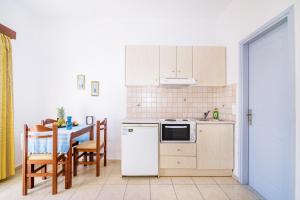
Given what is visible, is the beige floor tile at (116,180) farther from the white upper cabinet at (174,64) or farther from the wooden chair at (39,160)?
the white upper cabinet at (174,64)

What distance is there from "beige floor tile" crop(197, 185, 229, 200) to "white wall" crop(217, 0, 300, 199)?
1.60ft

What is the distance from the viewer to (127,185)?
2426 millimetres

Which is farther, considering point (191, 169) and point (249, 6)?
point (191, 169)

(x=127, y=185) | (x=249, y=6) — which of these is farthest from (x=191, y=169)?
(x=249, y=6)

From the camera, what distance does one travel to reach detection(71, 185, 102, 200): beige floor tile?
212cm

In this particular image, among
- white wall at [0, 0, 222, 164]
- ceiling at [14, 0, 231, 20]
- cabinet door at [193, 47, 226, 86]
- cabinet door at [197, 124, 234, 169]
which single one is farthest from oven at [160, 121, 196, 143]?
ceiling at [14, 0, 231, 20]

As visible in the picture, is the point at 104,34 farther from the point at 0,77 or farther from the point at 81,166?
the point at 81,166

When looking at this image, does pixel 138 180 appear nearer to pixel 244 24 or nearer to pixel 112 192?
pixel 112 192

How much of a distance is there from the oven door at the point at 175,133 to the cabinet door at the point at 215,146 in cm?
18

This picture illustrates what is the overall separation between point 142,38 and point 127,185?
256cm

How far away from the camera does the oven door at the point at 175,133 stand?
2.68m

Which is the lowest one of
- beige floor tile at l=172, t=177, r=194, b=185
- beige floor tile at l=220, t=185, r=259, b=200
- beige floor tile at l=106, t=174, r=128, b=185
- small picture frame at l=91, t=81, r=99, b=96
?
beige floor tile at l=172, t=177, r=194, b=185

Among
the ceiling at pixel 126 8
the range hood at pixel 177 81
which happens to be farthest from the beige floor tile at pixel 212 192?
the ceiling at pixel 126 8

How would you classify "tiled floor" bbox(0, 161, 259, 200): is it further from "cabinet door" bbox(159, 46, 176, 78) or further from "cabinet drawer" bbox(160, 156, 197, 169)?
"cabinet door" bbox(159, 46, 176, 78)
